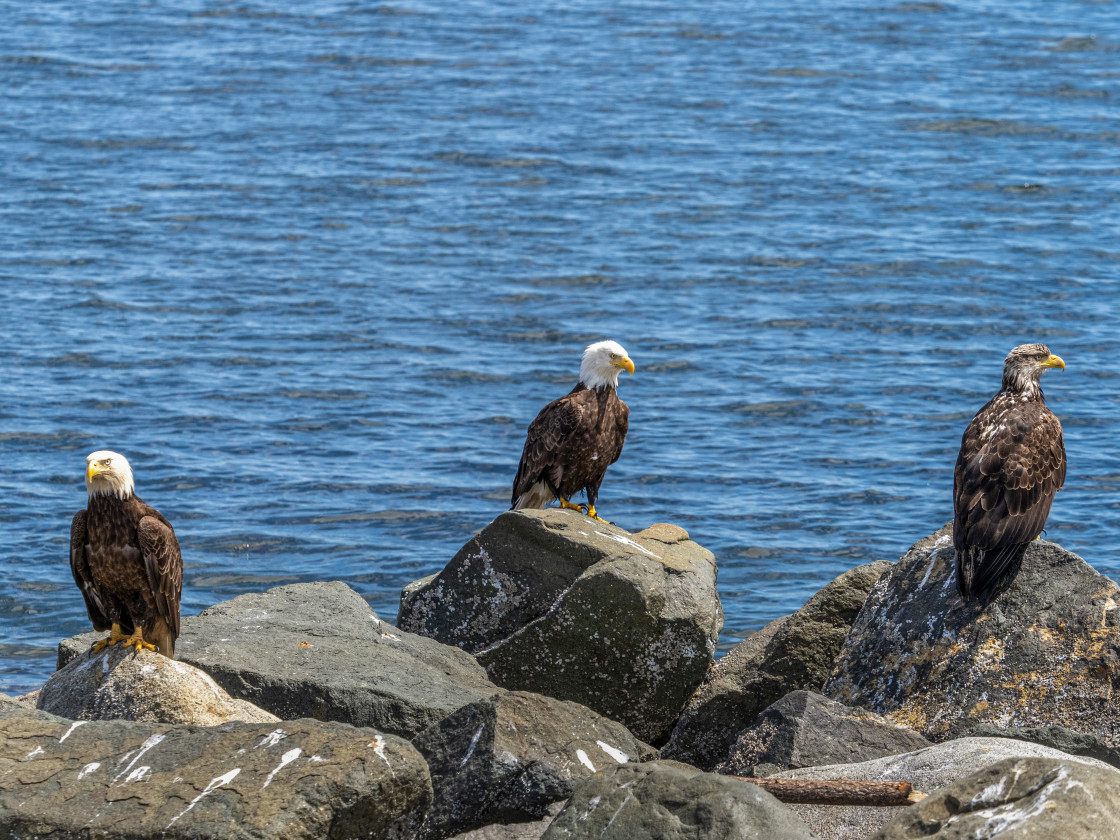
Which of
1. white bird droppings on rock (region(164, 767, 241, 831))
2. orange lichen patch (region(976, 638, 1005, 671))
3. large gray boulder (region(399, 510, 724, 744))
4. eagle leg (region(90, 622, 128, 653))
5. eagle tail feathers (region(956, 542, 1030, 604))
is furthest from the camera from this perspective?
large gray boulder (region(399, 510, 724, 744))

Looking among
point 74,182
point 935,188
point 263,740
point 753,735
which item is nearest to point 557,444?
point 753,735

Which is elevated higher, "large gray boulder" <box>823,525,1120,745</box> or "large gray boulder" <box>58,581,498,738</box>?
"large gray boulder" <box>823,525,1120,745</box>

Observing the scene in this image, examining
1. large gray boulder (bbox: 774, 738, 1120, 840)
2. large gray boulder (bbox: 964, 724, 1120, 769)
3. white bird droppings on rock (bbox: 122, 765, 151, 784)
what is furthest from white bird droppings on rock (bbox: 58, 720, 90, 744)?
large gray boulder (bbox: 964, 724, 1120, 769)

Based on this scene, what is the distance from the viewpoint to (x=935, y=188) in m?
24.7

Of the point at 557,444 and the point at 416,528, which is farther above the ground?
the point at 557,444

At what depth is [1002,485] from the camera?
756 cm

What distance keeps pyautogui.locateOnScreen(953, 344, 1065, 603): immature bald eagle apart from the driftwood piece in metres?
1.85

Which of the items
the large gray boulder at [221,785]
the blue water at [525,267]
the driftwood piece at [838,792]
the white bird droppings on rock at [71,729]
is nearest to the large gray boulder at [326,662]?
the white bird droppings on rock at [71,729]

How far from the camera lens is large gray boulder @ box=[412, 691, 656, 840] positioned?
6090 mm

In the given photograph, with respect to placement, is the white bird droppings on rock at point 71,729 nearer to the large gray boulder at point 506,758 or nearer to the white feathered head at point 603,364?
the large gray boulder at point 506,758

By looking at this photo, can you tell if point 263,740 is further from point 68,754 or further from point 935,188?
point 935,188

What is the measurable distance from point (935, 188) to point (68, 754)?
842 inches

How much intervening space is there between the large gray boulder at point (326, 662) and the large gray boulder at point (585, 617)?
416 millimetres

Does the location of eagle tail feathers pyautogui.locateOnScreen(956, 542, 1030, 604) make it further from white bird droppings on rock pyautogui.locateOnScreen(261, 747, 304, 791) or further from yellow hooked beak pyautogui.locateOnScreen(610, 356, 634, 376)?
white bird droppings on rock pyautogui.locateOnScreen(261, 747, 304, 791)
